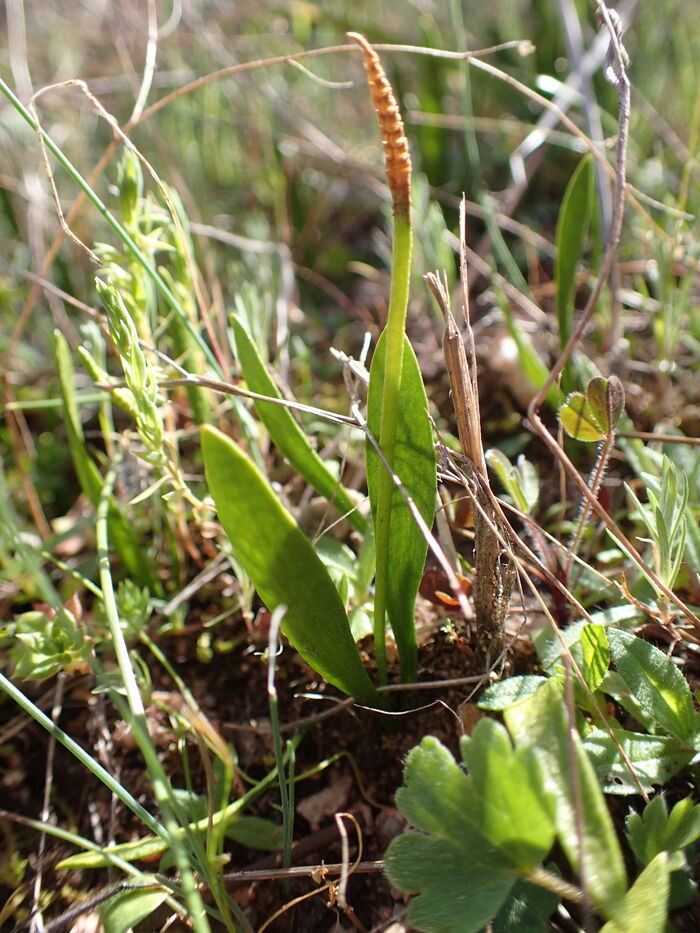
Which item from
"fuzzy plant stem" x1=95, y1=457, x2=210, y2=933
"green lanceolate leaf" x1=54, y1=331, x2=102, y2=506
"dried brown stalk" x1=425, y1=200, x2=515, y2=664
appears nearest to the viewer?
"fuzzy plant stem" x1=95, y1=457, x2=210, y2=933

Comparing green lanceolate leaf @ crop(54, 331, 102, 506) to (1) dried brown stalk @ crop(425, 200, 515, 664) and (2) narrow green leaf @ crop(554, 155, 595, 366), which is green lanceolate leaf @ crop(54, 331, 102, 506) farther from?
(2) narrow green leaf @ crop(554, 155, 595, 366)

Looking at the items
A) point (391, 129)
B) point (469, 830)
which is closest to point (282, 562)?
point (469, 830)

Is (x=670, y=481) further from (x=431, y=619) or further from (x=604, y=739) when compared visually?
(x=431, y=619)

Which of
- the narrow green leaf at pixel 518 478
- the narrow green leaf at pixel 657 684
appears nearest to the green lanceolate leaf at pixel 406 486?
the narrow green leaf at pixel 518 478

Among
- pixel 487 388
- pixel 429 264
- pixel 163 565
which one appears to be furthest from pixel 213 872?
pixel 429 264

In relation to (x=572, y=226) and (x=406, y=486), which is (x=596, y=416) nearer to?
(x=406, y=486)

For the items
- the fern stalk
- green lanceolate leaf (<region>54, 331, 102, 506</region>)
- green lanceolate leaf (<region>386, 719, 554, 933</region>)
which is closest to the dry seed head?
the fern stalk

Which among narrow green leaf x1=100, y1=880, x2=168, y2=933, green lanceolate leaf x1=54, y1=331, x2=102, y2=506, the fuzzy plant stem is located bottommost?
narrow green leaf x1=100, y1=880, x2=168, y2=933
